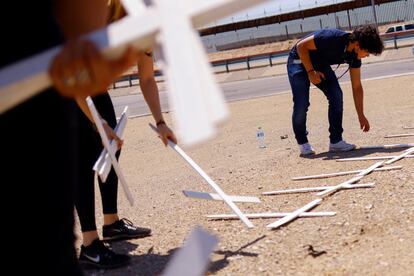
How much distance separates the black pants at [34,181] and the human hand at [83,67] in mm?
200

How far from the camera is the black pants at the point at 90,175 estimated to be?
3.98 meters

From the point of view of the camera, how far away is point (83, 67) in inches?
50.6

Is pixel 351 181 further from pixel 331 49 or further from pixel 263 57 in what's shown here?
pixel 263 57

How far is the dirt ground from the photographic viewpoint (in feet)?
12.5

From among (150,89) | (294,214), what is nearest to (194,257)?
(150,89)

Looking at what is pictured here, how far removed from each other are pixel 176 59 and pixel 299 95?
22.0 ft

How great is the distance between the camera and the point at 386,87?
47.0 feet

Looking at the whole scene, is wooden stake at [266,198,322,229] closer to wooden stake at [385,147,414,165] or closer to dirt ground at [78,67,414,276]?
dirt ground at [78,67,414,276]

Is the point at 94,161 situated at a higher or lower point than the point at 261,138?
higher

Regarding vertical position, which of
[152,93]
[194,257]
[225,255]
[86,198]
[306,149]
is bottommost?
[306,149]

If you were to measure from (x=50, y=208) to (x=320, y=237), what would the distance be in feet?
9.46

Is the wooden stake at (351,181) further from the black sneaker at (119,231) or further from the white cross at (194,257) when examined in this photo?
the white cross at (194,257)

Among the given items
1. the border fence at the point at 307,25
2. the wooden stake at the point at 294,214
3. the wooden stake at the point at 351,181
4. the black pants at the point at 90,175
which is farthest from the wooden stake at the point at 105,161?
the border fence at the point at 307,25

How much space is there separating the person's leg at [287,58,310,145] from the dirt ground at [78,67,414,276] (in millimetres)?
275
